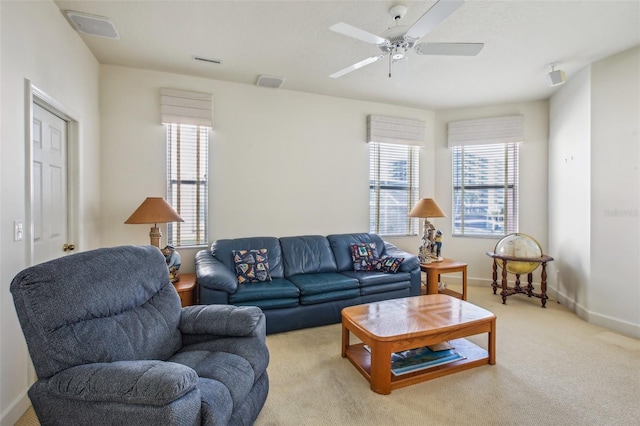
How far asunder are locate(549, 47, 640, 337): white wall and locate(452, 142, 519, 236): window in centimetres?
79

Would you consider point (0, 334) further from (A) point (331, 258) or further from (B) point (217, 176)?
(A) point (331, 258)

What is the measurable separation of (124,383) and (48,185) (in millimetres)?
2051

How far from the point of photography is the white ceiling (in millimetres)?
2371

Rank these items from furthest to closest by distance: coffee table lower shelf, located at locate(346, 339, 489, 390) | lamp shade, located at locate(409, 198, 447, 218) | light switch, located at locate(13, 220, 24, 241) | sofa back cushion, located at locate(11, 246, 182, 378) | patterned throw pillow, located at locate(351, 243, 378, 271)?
lamp shade, located at locate(409, 198, 447, 218) → patterned throw pillow, located at locate(351, 243, 378, 271) → coffee table lower shelf, located at locate(346, 339, 489, 390) → light switch, located at locate(13, 220, 24, 241) → sofa back cushion, located at locate(11, 246, 182, 378)

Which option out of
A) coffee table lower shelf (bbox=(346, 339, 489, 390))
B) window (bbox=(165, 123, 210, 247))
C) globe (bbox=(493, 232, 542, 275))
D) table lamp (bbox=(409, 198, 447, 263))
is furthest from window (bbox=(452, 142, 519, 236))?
window (bbox=(165, 123, 210, 247))

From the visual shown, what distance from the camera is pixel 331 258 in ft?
12.9

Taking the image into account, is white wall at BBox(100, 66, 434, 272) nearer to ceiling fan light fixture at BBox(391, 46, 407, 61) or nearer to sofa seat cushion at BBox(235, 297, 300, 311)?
sofa seat cushion at BBox(235, 297, 300, 311)

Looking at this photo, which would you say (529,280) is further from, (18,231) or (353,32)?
(18,231)

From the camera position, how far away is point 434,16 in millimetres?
1844

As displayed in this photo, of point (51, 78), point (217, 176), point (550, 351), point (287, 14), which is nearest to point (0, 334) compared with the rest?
point (51, 78)

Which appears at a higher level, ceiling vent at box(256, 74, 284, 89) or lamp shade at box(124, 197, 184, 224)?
ceiling vent at box(256, 74, 284, 89)

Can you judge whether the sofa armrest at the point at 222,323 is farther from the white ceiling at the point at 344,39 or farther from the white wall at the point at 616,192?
the white wall at the point at 616,192

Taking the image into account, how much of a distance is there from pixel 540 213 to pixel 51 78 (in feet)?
19.1

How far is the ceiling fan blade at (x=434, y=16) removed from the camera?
1693mm
